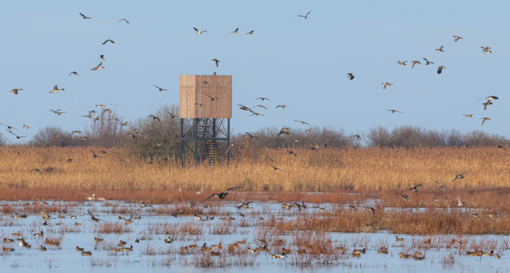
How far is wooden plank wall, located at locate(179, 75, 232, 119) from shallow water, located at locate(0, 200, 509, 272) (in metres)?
22.5

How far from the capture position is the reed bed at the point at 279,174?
34.5m

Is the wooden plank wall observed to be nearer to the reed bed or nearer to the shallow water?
the reed bed

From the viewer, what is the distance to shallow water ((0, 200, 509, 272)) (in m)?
13.2

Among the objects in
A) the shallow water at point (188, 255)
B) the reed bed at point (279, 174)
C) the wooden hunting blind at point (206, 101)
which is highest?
the wooden hunting blind at point (206, 101)

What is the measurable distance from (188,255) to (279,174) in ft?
75.2

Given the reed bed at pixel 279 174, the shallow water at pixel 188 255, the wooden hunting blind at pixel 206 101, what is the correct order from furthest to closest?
the wooden hunting blind at pixel 206 101 < the reed bed at pixel 279 174 < the shallow water at pixel 188 255

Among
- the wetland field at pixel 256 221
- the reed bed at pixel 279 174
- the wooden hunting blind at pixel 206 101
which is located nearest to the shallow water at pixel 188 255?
the wetland field at pixel 256 221

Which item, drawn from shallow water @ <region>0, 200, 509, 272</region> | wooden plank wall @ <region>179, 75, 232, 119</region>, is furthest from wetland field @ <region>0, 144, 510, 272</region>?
wooden plank wall @ <region>179, 75, 232, 119</region>

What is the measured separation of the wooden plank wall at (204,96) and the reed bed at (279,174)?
4136 mm

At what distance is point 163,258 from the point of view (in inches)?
553

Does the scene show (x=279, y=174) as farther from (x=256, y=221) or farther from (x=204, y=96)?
(x=256, y=221)

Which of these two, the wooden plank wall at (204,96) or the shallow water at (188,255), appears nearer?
the shallow water at (188,255)

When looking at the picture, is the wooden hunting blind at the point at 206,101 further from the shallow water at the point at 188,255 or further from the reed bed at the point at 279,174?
the shallow water at the point at 188,255

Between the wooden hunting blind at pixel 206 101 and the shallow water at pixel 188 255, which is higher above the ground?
the wooden hunting blind at pixel 206 101
